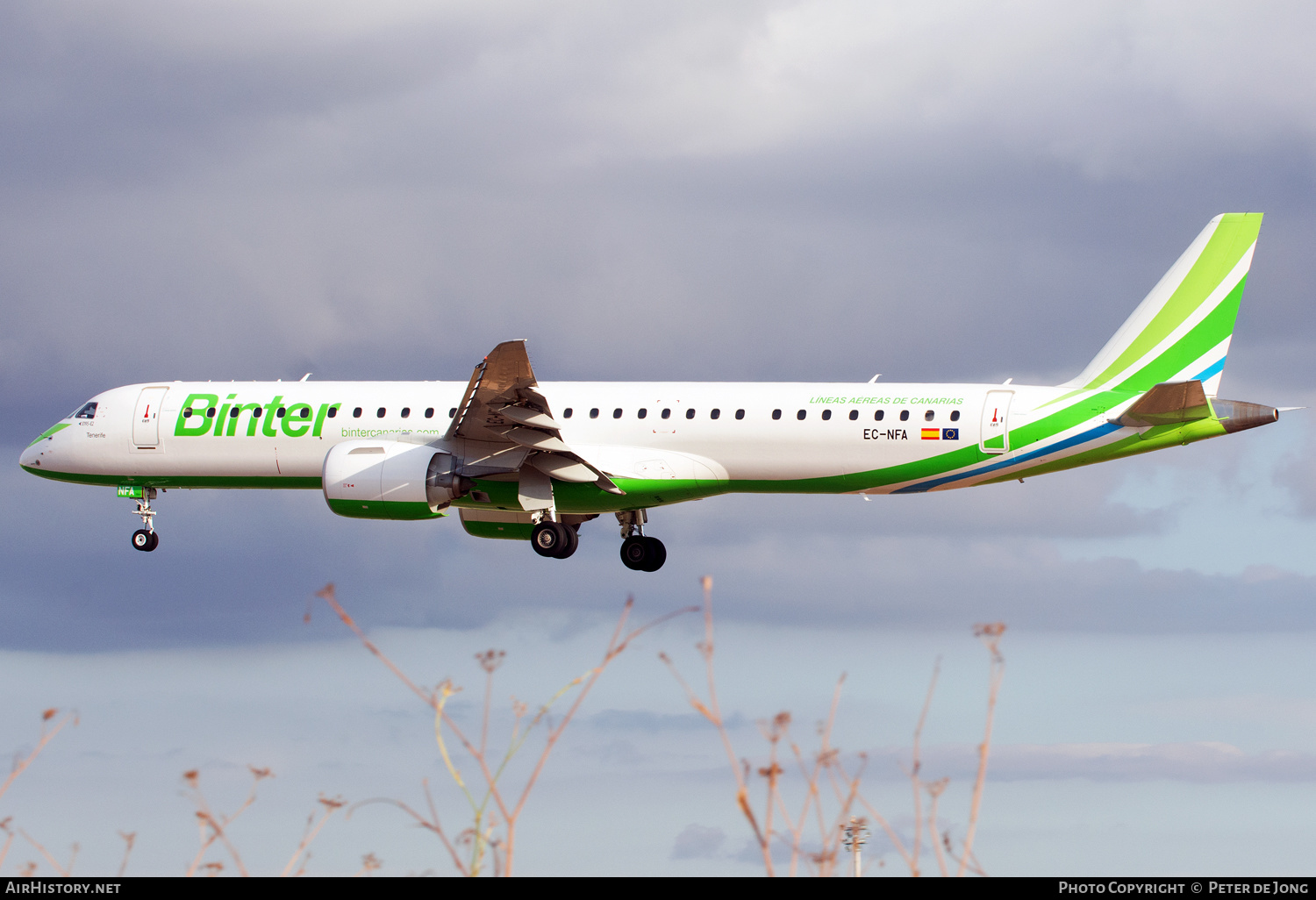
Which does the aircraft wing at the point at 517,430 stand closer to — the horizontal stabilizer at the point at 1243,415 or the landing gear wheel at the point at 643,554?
the landing gear wheel at the point at 643,554

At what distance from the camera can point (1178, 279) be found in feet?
141

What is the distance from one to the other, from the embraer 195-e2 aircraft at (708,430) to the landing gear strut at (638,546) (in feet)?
3.12

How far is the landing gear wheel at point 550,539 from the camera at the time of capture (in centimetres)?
4353

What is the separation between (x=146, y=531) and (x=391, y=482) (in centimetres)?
1267

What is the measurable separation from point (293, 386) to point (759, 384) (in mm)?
15208

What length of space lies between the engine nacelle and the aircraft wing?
913 mm

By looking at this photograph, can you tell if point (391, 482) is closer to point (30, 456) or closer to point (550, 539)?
point (550, 539)

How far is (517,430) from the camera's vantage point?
4094 cm

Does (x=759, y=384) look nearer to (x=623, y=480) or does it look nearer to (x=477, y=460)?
(x=623, y=480)

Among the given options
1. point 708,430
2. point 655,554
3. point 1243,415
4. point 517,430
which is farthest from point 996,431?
point 517,430

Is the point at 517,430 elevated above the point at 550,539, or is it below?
above

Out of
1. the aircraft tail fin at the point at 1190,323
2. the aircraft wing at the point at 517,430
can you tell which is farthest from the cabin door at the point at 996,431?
the aircraft wing at the point at 517,430

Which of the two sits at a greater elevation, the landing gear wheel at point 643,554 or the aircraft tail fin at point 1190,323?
the aircraft tail fin at point 1190,323
